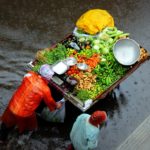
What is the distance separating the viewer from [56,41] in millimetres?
8586

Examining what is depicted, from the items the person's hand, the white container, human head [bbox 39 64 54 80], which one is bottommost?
the person's hand

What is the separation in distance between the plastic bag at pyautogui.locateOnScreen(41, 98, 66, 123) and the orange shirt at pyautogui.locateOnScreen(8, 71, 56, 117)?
54cm

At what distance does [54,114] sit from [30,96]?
0.87 m

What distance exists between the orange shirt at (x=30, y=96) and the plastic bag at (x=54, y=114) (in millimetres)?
537

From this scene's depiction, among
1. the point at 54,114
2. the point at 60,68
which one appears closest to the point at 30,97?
the point at 60,68

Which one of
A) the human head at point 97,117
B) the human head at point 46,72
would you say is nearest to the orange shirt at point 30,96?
the human head at point 46,72

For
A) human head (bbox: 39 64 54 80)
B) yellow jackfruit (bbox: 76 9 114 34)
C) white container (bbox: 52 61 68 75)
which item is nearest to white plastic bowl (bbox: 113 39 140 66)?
yellow jackfruit (bbox: 76 9 114 34)

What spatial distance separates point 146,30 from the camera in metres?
9.00

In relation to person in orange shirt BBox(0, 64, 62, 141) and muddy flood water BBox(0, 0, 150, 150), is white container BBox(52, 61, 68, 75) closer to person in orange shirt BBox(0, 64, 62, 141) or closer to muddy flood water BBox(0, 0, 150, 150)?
Answer: person in orange shirt BBox(0, 64, 62, 141)

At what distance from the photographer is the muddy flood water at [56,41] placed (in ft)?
23.4

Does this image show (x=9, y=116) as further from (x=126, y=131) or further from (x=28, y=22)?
(x=28, y=22)

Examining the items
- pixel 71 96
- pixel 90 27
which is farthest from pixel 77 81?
pixel 90 27

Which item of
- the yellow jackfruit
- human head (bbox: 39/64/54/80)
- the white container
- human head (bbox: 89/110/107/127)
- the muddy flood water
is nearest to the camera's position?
human head (bbox: 89/110/107/127)

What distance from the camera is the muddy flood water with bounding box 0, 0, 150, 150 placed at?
7.12 metres
